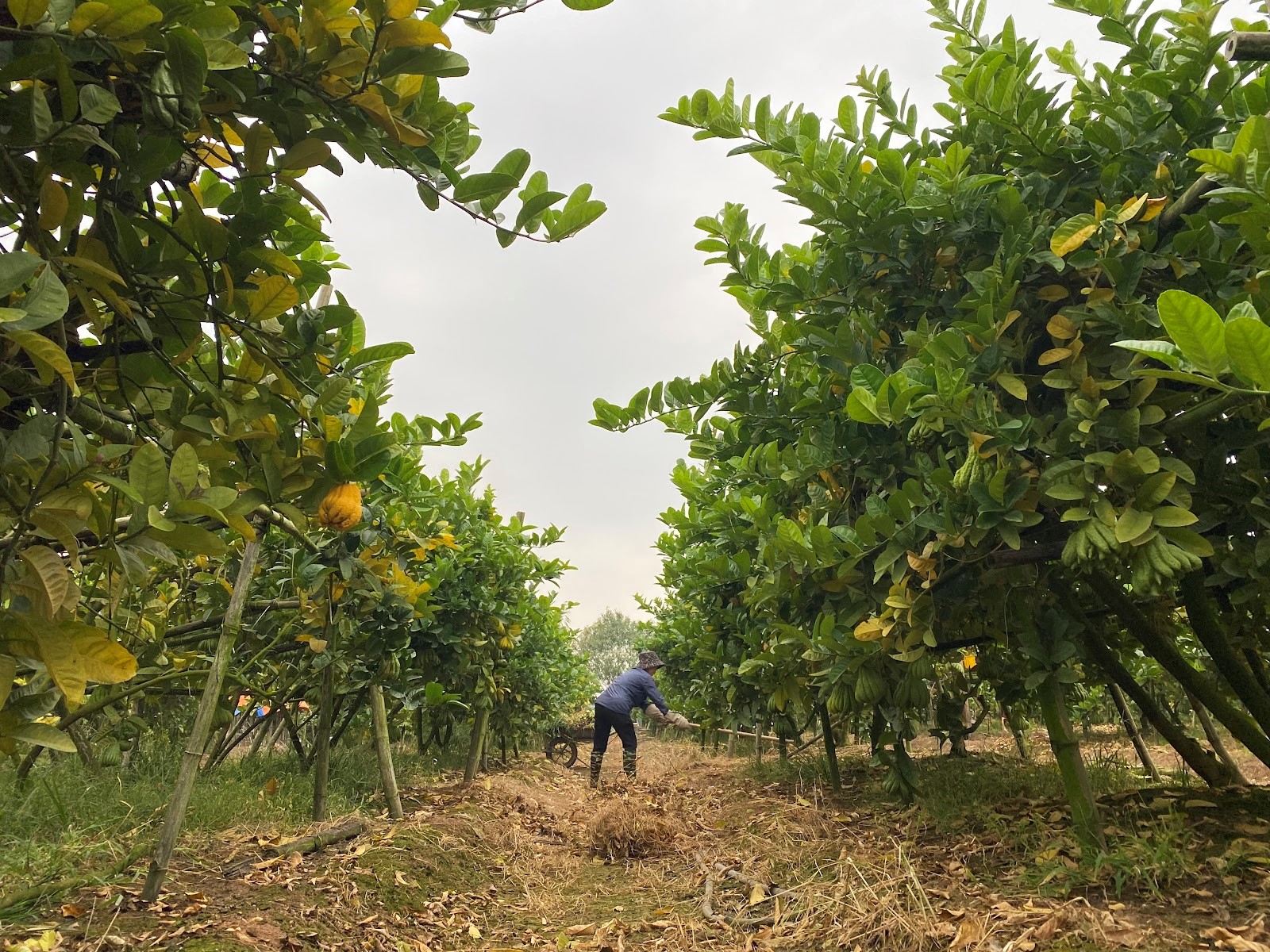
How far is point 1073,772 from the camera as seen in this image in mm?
2436

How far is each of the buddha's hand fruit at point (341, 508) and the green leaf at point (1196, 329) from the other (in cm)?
153

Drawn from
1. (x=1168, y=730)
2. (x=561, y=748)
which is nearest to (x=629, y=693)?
(x=561, y=748)

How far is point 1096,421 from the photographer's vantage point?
2076 millimetres

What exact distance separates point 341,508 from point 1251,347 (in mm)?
1664

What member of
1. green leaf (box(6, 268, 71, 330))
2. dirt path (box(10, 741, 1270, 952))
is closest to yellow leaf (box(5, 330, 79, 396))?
green leaf (box(6, 268, 71, 330))

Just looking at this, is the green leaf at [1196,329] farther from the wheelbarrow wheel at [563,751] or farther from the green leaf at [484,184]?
the wheelbarrow wheel at [563,751]

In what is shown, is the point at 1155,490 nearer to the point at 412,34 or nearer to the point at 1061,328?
the point at 1061,328

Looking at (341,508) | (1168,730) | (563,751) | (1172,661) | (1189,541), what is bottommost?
(563,751)

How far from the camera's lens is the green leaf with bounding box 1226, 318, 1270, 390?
1.06 m

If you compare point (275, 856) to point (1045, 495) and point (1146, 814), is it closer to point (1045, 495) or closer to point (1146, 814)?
point (1045, 495)

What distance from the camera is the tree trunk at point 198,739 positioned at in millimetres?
2270

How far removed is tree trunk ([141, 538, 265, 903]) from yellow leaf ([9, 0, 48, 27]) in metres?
1.42

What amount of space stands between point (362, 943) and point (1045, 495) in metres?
2.65

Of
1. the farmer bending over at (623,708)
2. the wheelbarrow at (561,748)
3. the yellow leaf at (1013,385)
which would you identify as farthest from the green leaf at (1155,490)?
the wheelbarrow at (561,748)
